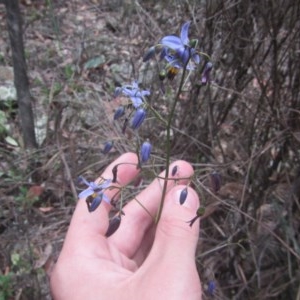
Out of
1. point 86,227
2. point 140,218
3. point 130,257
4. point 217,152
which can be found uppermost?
point 86,227

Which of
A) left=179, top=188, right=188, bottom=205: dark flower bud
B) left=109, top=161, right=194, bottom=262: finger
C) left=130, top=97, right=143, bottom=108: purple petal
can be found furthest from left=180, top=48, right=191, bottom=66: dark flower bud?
left=109, top=161, right=194, bottom=262: finger

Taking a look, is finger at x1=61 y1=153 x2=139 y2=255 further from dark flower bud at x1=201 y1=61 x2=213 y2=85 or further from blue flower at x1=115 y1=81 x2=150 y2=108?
dark flower bud at x1=201 y1=61 x2=213 y2=85

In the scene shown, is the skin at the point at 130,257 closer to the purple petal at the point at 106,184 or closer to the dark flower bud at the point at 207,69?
the purple petal at the point at 106,184

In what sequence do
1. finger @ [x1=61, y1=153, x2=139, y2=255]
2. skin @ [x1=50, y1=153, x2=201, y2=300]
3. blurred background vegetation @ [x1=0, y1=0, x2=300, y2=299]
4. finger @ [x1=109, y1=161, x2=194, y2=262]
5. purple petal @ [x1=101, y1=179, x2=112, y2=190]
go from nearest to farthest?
skin @ [x1=50, y1=153, x2=201, y2=300]
purple petal @ [x1=101, y1=179, x2=112, y2=190]
finger @ [x1=61, y1=153, x2=139, y2=255]
finger @ [x1=109, y1=161, x2=194, y2=262]
blurred background vegetation @ [x1=0, y1=0, x2=300, y2=299]

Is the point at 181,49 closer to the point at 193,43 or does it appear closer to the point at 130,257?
the point at 193,43

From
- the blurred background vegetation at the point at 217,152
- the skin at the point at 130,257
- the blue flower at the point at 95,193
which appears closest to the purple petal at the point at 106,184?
the blue flower at the point at 95,193

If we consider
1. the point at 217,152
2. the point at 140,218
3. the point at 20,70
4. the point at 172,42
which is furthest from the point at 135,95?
the point at 20,70
